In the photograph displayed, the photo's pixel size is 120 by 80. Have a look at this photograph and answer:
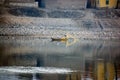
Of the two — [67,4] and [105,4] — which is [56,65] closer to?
[67,4]

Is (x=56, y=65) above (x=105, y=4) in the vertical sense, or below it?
below

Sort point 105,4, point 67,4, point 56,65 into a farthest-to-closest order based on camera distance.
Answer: point 105,4 → point 67,4 → point 56,65

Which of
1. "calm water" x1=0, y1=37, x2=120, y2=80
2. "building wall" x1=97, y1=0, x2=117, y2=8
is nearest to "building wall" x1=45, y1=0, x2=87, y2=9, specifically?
"building wall" x1=97, y1=0, x2=117, y2=8

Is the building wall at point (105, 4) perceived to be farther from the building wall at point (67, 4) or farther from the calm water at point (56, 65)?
the calm water at point (56, 65)

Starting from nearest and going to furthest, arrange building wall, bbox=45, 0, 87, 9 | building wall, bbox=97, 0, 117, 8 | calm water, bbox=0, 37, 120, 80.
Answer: calm water, bbox=0, 37, 120, 80, building wall, bbox=45, 0, 87, 9, building wall, bbox=97, 0, 117, 8

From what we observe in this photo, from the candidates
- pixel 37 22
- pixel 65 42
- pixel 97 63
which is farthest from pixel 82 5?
pixel 97 63

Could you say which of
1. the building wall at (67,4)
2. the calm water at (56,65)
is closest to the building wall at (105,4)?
the building wall at (67,4)

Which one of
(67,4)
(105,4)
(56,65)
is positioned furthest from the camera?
(105,4)

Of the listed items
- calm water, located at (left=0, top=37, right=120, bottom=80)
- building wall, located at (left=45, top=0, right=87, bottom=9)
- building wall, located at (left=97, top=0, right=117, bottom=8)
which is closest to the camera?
calm water, located at (left=0, top=37, right=120, bottom=80)

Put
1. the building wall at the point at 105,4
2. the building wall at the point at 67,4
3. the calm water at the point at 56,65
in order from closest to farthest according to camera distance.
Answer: the calm water at the point at 56,65 < the building wall at the point at 67,4 < the building wall at the point at 105,4

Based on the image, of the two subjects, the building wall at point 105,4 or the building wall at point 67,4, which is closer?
the building wall at point 67,4

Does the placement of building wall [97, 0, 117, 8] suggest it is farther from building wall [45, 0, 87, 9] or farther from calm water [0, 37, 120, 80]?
calm water [0, 37, 120, 80]

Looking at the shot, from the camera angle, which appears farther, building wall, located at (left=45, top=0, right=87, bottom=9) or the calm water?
building wall, located at (left=45, top=0, right=87, bottom=9)

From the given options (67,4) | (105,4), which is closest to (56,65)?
(67,4)
